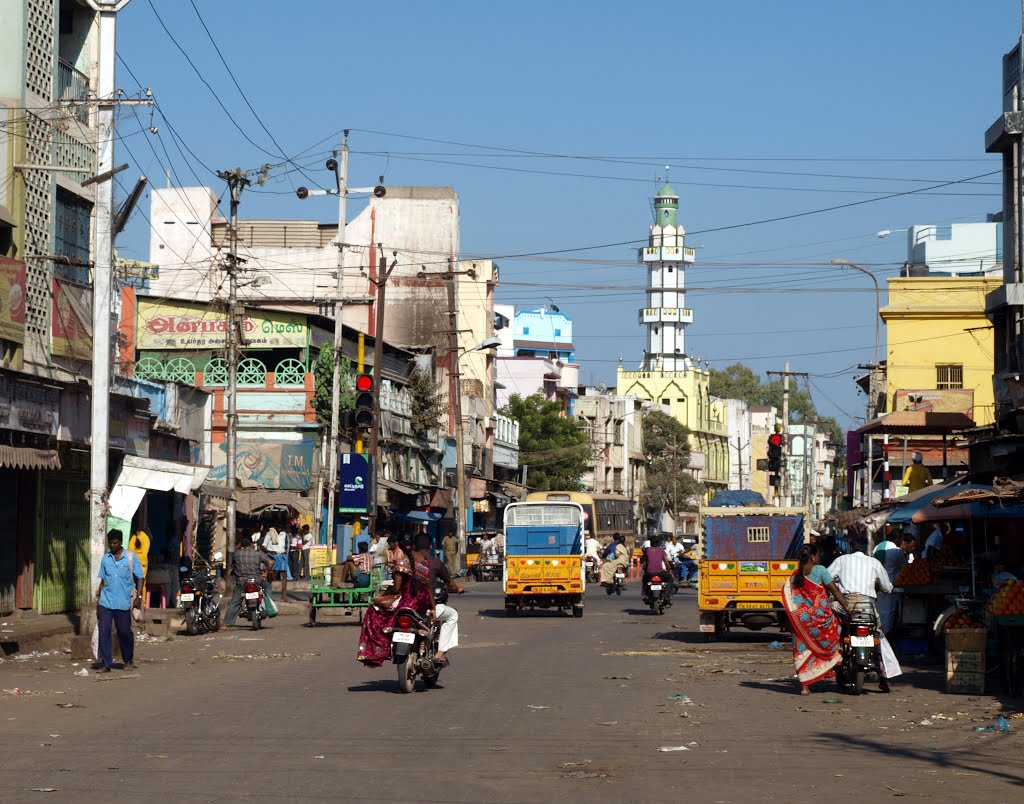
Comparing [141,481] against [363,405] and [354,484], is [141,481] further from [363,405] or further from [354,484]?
[354,484]

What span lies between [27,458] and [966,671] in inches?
580

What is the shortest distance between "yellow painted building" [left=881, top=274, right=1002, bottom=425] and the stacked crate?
145ft

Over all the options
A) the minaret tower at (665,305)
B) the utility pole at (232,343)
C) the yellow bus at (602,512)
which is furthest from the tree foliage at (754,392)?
the utility pole at (232,343)

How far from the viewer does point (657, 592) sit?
112 feet

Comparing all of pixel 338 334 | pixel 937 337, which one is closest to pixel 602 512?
pixel 937 337

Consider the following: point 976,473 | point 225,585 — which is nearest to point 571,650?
point 976,473

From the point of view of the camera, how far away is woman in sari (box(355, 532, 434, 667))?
16.3 metres

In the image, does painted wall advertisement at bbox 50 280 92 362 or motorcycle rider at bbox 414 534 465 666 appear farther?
painted wall advertisement at bbox 50 280 92 362

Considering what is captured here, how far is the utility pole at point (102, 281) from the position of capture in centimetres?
2175

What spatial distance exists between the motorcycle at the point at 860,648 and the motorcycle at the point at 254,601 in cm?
1492

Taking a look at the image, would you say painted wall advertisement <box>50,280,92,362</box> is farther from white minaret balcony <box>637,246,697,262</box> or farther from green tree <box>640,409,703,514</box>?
white minaret balcony <box>637,246,697,262</box>

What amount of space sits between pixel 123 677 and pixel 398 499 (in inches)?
1753

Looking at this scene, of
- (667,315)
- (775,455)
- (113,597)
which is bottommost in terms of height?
(113,597)

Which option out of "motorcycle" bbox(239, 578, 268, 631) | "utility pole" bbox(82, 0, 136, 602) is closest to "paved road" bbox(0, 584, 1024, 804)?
"utility pole" bbox(82, 0, 136, 602)
